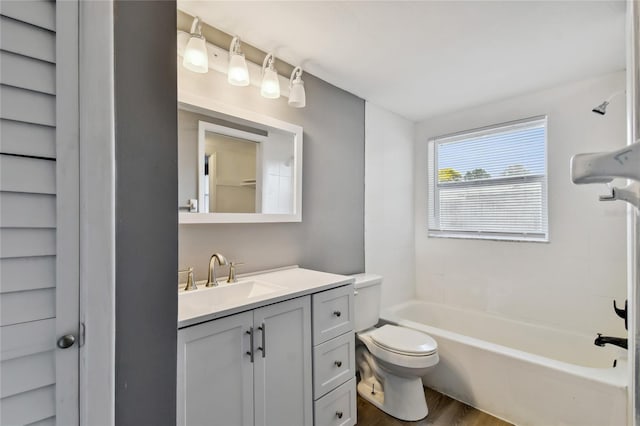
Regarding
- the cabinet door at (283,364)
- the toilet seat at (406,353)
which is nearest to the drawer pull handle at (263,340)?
the cabinet door at (283,364)

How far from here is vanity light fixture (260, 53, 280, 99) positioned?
181cm

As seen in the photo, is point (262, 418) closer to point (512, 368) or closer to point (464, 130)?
point (512, 368)

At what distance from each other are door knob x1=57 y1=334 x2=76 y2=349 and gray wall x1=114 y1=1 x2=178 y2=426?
0.07 metres

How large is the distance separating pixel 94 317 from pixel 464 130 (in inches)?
122

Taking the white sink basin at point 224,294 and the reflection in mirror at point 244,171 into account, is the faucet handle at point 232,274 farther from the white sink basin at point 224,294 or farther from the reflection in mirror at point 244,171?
the reflection in mirror at point 244,171

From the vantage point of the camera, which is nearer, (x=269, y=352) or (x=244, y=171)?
(x=269, y=352)

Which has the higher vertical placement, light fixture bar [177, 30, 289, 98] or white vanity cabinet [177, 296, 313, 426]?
light fixture bar [177, 30, 289, 98]

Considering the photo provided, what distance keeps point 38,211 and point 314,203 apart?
68.9 inches

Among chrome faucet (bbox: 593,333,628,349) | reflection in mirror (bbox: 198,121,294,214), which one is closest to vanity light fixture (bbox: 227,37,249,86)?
reflection in mirror (bbox: 198,121,294,214)

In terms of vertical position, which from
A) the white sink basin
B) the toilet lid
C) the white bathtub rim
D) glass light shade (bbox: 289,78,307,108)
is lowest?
the white bathtub rim

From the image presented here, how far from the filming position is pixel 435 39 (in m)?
1.76

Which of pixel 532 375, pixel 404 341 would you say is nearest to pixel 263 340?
pixel 404 341

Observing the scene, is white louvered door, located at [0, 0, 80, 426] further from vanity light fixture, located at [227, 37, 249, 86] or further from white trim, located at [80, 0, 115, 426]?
vanity light fixture, located at [227, 37, 249, 86]

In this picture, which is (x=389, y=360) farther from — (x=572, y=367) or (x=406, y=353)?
(x=572, y=367)
